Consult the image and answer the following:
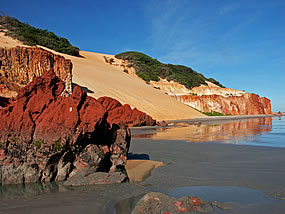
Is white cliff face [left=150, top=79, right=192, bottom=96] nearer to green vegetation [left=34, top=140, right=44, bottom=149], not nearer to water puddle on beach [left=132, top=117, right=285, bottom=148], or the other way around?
water puddle on beach [left=132, top=117, right=285, bottom=148]

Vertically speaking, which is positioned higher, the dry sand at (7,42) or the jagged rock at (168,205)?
the dry sand at (7,42)

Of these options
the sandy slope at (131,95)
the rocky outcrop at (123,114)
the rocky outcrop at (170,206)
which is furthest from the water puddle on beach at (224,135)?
the sandy slope at (131,95)

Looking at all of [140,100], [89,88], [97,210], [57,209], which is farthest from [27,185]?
[140,100]

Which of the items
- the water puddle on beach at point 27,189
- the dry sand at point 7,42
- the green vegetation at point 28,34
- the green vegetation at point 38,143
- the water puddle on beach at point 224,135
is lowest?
the water puddle on beach at point 27,189

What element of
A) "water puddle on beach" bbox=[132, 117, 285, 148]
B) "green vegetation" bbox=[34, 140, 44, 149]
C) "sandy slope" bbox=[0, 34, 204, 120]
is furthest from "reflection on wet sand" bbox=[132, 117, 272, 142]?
"sandy slope" bbox=[0, 34, 204, 120]

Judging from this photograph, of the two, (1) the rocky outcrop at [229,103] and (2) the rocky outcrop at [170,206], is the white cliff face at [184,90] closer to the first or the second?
(1) the rocky outcrop at [229,103]

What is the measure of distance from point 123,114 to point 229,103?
158 ft

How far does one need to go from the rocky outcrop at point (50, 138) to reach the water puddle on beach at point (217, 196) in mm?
1753

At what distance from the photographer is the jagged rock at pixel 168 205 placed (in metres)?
3.19

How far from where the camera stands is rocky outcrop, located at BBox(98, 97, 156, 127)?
18.4 m

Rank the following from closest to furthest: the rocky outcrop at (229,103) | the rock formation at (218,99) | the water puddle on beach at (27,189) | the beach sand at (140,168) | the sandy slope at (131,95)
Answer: the water puddle on beach at (27,189) → the beach sand at (140,168) → the sandy slope at (131,95) → the rocky outcrop at (229,103) → the rock formation at (218,99)

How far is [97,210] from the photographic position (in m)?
3.48

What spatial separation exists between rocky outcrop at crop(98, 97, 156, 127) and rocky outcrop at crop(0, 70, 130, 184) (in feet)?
38.3

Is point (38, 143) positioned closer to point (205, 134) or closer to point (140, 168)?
point (140, 168)
